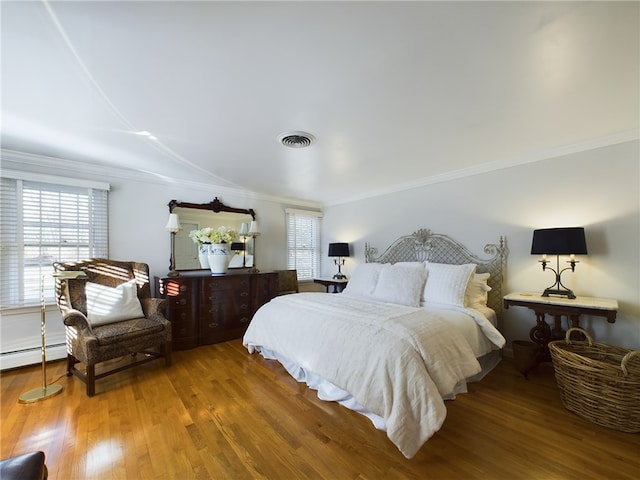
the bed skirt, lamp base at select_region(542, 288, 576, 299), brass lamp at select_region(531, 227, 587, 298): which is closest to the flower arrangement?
the bed skirt

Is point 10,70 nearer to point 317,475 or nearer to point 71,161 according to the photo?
point 71,161

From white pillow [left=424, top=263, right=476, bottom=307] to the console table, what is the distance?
1.36 ft

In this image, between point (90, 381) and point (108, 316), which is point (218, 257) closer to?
point (108, 316)

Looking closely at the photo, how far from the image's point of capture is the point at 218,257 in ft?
12.3

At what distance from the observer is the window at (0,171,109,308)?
2.74 meters

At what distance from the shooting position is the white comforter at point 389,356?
1565mm

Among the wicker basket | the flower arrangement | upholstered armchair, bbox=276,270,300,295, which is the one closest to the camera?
the wicker basket

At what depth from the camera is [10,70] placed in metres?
1.53

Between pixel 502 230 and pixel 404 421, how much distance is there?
102 inches

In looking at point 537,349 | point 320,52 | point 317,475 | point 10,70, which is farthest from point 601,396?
point 10,70

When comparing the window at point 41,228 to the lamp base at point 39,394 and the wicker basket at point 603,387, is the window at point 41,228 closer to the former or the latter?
the lamp base at point 39,394

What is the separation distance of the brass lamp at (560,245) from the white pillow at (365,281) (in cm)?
167

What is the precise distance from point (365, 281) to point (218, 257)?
2074 millimetres

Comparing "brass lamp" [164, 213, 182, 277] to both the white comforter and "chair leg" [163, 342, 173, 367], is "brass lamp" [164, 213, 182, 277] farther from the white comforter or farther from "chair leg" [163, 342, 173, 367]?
the white comforter
